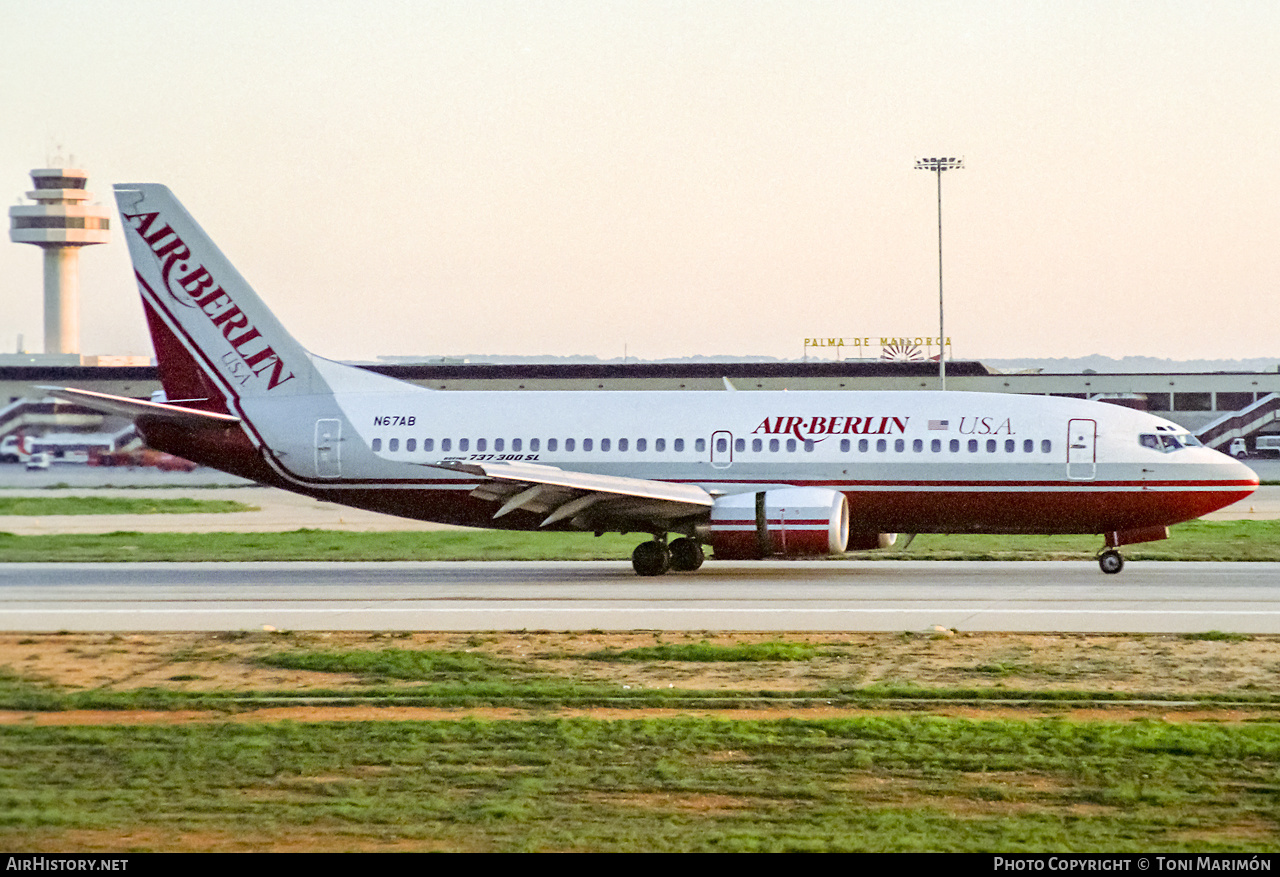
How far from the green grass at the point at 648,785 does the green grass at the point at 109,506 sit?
3660 cm

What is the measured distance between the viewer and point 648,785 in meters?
13.1

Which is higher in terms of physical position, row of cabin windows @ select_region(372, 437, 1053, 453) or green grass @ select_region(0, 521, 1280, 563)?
row of cabin windows @ select_region(372, 437, 1053, 453)

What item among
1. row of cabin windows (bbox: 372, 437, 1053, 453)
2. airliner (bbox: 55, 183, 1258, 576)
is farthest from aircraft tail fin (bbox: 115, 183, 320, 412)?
row of cabin windows (bbox: 372, 437, 1053, 453)

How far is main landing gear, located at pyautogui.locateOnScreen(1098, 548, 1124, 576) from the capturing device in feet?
102

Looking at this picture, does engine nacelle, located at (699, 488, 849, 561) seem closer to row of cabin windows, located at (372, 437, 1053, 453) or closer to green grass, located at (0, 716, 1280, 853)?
row of cabin windows, located at (372, 437, 1053, 453)

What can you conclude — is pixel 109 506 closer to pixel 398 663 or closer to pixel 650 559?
pixel 650 559

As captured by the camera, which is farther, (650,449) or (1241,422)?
(1241,422)

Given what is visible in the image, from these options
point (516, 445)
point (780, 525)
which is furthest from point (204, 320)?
point (780, 525)

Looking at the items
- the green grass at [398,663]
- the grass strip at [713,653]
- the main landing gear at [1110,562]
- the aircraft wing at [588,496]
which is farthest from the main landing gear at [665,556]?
the green grass at [398,663]

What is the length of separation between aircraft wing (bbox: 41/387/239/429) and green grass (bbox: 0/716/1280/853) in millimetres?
18218

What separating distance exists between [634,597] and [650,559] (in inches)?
180

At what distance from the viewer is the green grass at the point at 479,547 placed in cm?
3509

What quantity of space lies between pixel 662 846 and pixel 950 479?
2213 cm

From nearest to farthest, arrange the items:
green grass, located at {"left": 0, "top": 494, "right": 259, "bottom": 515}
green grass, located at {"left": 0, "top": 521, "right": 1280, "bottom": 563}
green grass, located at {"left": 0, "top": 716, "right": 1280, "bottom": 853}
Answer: green grass, located at {"left": 0, "top": 716, "right": 1280, "bottom": 853} → green grass, located at {"left": 0, "top": 521, "right": 1280, "bottom": 563} → green grass, located at {"left": 0, "top": 494, "right": 259, "bottom": 515}
